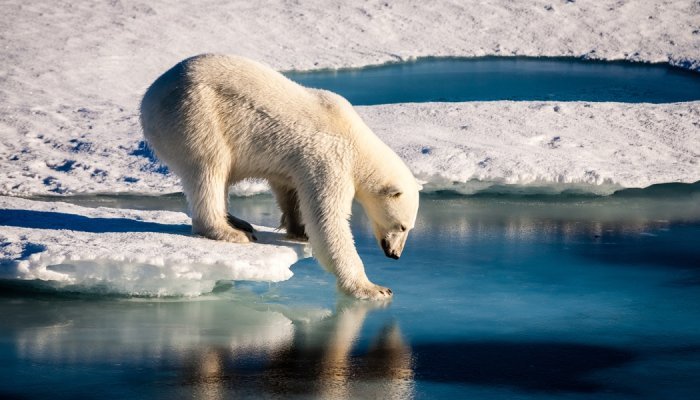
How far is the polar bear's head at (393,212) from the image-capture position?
18.8ft

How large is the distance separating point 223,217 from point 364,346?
1.34m

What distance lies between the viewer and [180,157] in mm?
5805

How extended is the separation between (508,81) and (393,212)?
8.14 metres

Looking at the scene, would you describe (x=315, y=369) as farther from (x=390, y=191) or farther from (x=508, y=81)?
(x=508, y=81)

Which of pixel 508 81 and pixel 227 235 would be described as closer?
pixel 227 235

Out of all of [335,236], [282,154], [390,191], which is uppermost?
[282,154]

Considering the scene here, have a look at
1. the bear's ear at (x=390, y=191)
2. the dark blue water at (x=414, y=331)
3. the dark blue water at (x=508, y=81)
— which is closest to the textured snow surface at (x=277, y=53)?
the dark blue water at (x=508, y=81)

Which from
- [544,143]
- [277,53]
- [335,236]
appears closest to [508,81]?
[277,53]

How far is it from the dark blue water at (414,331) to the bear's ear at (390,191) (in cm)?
61

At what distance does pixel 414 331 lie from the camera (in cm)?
524

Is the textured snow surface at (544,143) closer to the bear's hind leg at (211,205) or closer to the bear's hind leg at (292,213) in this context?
the bear's hind leg at (292,213)

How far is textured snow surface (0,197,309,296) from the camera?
5.16 metres

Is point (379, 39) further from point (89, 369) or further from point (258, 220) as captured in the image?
point (89, 369)

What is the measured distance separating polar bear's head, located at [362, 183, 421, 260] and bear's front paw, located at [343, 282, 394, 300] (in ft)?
0.90
